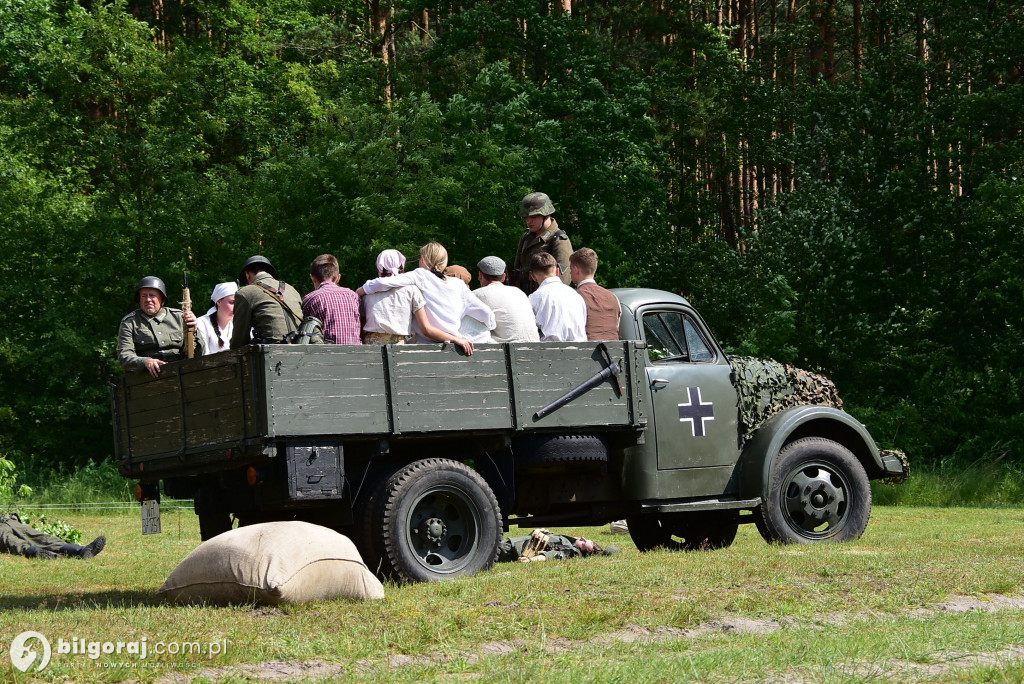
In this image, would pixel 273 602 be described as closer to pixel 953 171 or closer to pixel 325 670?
pixel 325 670

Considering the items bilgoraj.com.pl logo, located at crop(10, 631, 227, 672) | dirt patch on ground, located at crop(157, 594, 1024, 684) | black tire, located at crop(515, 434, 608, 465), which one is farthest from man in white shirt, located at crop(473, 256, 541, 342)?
bilgoraj.com.pl logo, located at crop(10, 631, 227, 672)

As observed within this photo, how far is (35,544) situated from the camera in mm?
12492

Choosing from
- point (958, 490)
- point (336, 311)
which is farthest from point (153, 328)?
point (958, 490)

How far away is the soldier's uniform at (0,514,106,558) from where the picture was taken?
484 inches

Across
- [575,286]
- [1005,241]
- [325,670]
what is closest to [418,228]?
[1005,241]

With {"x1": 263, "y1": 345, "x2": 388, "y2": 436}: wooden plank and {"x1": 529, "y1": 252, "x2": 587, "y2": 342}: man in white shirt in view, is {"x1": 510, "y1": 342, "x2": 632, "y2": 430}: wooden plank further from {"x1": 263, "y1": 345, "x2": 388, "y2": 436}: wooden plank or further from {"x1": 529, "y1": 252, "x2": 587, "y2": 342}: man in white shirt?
{"x1": 263, "y1": 345, "x2": 388, "y2": 436}: wooden plank

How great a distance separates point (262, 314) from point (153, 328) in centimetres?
129

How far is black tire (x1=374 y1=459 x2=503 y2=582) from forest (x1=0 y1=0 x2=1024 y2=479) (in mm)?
15721

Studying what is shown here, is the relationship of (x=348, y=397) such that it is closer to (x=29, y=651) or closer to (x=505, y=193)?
(x=29, y=651)

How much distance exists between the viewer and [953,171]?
27719 millimetres

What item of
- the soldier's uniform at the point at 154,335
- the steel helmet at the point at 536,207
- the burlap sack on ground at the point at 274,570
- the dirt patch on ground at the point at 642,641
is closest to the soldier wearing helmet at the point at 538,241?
the steel helmet at the point at 536,207

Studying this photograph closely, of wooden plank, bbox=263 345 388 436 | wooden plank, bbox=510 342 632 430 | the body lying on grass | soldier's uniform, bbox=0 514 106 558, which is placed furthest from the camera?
soldier's uniform, bbox=0 514 106 558

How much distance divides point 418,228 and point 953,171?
11208 millimetres

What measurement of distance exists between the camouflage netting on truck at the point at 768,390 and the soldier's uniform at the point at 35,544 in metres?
5.92
